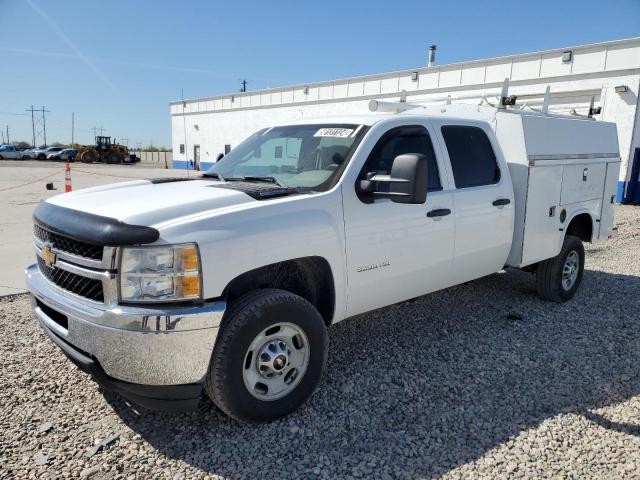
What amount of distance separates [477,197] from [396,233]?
109 centimetres

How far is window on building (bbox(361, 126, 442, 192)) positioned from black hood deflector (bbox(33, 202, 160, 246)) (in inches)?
61.7

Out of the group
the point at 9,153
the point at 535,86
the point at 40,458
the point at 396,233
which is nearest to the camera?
the point at 40,458

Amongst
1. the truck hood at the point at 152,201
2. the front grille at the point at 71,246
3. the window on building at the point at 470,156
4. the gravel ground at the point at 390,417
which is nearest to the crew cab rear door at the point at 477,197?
the window on building at the point at 470,156

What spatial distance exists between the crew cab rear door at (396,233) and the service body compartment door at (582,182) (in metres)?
2.07

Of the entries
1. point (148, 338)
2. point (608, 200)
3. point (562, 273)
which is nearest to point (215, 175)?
point (148, 338)

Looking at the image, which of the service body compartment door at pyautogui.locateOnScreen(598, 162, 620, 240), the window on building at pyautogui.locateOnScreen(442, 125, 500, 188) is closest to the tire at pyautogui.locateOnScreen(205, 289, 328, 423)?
the window on building at pyautogui.locateOnScreen(442, 125, 500, 188)

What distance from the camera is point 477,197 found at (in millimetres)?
4223

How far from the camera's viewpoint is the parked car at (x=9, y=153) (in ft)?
168

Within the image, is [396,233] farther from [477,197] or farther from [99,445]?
[99,445]

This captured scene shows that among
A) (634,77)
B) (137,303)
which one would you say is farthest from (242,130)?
(137,303)

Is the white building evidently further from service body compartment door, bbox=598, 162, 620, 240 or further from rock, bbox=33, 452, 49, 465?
rock, bbox=33, 452, 49, 465

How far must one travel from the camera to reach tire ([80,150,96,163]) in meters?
47.3

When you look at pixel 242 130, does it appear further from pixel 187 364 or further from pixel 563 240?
pixel 187 364

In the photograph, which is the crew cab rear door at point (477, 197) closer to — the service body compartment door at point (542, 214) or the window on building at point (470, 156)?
the window on building at point (470, 156)
